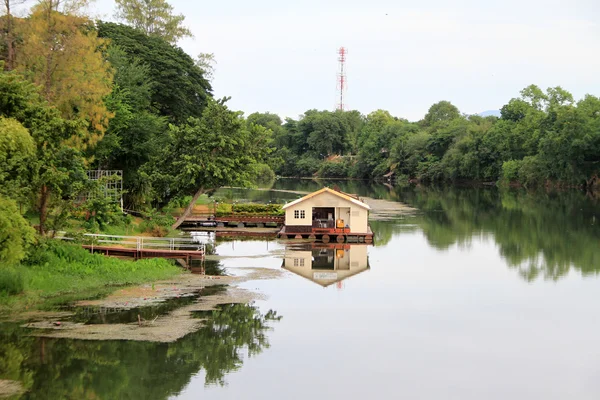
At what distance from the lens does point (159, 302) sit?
90.5 ft

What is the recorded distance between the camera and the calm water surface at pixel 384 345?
19641 mm

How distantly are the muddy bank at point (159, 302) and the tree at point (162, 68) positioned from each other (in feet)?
98.4

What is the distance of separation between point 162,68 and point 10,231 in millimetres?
41366

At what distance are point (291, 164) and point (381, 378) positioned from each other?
149 metres

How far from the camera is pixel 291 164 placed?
554ft

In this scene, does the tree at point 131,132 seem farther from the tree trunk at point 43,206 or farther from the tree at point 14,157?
the tree at point 14,157

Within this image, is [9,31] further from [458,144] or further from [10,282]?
[458,144]

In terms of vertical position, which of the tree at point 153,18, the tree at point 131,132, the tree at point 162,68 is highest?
the tree at point 153,18

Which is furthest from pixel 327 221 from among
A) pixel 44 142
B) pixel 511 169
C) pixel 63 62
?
pixel 511 169

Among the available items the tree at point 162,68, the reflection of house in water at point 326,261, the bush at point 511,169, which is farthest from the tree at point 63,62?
the bush at point 511,169

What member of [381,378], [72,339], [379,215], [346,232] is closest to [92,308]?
[72,339]

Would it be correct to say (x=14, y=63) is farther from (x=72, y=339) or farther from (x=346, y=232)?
(x=346, y=232)

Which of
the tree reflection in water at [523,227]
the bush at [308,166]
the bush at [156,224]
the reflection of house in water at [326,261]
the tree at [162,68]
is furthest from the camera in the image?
the bush at [308,166]

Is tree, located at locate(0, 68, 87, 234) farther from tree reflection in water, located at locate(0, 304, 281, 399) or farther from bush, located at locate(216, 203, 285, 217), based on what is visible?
bush, located at locate(216, 203, 285, 217)
